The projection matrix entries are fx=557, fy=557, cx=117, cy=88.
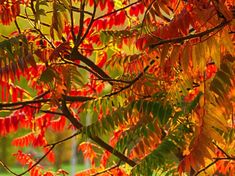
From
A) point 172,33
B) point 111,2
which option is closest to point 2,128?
point 111,2

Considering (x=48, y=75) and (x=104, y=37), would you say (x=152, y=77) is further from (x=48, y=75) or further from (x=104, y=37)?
(x=48, y=75)

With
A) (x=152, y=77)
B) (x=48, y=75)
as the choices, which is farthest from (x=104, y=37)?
(x=48, y=75)

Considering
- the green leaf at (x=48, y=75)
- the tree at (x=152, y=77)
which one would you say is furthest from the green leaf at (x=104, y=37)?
the green leaf at (x=48, y=75)

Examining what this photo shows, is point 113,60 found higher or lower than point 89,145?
higher

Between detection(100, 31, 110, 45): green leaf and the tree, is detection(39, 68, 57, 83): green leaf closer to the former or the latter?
the tree

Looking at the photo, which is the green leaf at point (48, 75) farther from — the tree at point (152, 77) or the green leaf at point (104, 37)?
the green leaf at point (104, 37)

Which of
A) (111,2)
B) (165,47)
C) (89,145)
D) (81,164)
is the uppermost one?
(111,2)

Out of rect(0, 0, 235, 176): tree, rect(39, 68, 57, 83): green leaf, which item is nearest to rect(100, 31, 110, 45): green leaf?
rect(0, 0, 235, 176): tree

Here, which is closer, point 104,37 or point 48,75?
point 48,75

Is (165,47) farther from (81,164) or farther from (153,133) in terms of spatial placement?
(81,164)

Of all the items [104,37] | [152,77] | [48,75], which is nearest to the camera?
[48,75]

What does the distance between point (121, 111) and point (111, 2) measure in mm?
1194

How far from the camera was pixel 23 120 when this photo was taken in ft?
16.4

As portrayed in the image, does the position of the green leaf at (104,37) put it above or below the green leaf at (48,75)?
above
